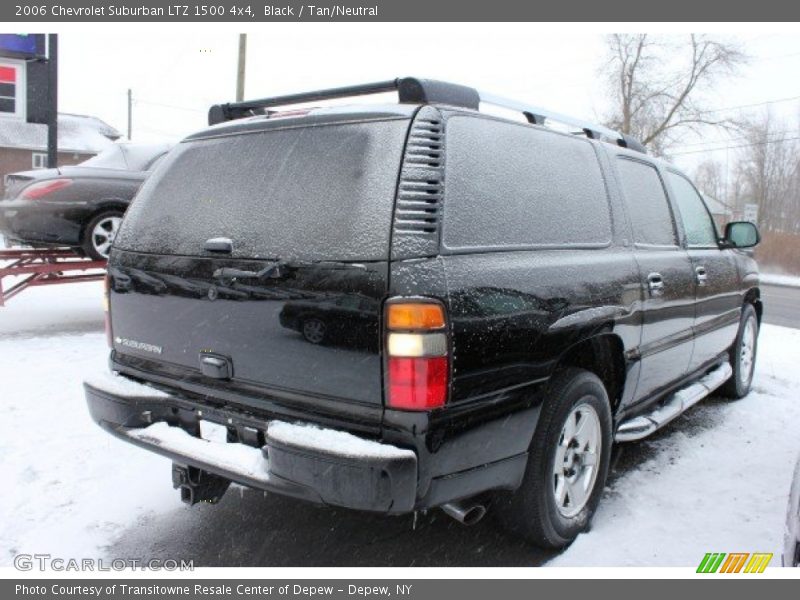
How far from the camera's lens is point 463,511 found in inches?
97.0

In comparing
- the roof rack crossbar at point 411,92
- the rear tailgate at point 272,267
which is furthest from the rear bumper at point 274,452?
the roof rack crossbar at point 411,92

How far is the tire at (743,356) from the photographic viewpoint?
5367mm

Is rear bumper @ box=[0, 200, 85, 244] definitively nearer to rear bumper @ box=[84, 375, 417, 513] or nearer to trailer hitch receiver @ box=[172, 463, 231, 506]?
rear bumper @ box=[84, 375, 417, 513]

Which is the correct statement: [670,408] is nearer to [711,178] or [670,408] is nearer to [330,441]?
[330,441]

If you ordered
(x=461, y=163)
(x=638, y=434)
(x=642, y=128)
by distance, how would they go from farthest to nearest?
(x=642, y=128) → (x=638, y=434) → (x=461, y=163)

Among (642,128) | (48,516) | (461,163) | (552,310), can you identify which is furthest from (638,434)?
(642,128)

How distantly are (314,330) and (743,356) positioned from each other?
4.46m

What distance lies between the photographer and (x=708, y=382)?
15.0 feet

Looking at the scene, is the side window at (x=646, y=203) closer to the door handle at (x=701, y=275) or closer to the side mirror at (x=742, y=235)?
the door handle at (x=701, y=275)

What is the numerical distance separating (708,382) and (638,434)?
1.33 meters

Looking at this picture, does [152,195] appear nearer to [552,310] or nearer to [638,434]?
[552,310]

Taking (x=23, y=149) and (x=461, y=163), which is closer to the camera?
(x=461, y=163)

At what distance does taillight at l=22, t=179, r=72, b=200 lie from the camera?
6.95 metres

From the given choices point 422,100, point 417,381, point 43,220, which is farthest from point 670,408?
point 43,220
